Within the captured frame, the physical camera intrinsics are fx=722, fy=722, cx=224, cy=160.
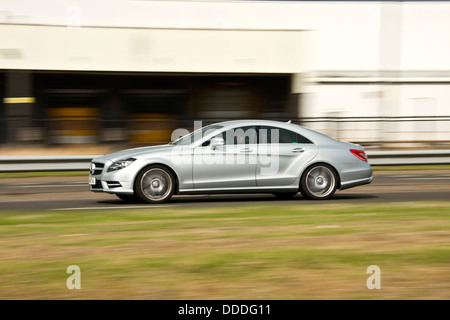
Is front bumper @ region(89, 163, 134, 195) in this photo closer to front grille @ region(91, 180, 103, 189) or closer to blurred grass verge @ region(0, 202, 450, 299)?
front grille @ region(91, 180, 103, 189)

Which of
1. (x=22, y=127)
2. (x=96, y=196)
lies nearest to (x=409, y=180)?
(x=96, y=196)

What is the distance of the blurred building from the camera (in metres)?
22.5

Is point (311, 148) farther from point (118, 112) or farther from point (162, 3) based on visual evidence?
point (162, 3)

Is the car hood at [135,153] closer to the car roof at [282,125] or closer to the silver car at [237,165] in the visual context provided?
the silver car at [237,165]

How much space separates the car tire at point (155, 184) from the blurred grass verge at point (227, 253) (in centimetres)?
108

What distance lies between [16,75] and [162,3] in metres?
6.60

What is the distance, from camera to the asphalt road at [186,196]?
Answer: 11594 millimetres

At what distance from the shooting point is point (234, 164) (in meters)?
11.7

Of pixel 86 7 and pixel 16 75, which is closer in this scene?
pixel 16 75

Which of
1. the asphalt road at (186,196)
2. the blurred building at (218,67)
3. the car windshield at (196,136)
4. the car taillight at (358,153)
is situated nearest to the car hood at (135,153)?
the car windshield at (196,136)

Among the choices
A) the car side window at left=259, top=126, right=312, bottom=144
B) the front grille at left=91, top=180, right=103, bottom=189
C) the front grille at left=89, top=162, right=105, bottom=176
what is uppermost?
the car side window at left=259, top=126, right=312, bottom=144

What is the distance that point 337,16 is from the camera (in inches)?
1160

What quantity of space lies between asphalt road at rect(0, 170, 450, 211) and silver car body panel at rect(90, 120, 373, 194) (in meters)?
0.30

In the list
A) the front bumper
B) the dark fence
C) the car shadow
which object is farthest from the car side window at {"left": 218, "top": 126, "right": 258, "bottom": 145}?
the dark fence
